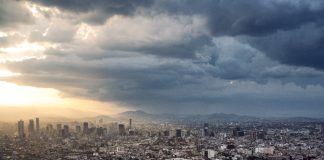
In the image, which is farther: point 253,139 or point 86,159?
point 253,139

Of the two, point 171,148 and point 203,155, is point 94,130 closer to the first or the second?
point 171,148

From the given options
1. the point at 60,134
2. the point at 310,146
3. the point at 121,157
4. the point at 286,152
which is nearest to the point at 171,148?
the point at 121,157

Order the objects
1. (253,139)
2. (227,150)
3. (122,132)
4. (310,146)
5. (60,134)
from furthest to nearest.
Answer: (122,132) < (60,134) < (253,139) < (310,146) < (227,150)

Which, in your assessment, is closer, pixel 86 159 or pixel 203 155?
pixel 86 159

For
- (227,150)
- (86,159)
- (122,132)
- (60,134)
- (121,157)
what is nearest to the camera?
(86,159)

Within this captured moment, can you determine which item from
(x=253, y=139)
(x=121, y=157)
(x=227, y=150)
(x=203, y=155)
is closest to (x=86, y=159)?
(x=121, y=157)

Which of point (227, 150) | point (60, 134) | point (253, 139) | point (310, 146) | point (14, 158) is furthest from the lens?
point (60, 134)

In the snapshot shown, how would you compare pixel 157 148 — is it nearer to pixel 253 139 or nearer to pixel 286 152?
pixel 286 152

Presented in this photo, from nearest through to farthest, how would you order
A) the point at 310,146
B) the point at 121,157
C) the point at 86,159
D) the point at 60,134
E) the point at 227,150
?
the point at 86,159, the point at 121,157, the point at 227,150, the point at 310,146, the point at 60,134
